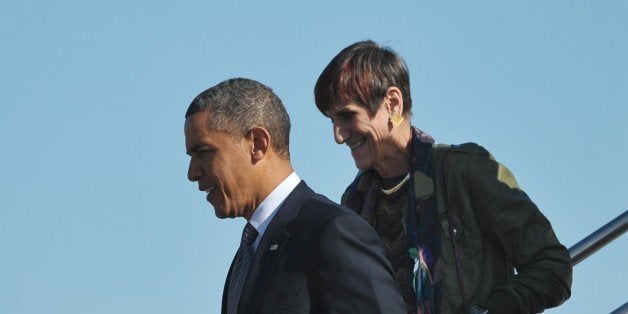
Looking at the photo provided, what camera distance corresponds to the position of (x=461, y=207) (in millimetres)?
5160

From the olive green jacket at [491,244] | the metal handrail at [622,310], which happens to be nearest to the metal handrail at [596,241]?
the metal handrail at [622,310]

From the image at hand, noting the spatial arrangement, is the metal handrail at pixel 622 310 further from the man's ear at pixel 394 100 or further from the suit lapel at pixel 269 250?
the suit lapel at pixel 269 250

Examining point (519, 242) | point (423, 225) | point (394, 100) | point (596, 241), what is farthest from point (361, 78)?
point (596, 241)

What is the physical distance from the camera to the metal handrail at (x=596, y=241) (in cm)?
581

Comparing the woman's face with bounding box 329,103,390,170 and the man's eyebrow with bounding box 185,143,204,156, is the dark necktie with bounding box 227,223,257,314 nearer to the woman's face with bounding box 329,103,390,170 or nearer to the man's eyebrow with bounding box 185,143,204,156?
the man's eyebrow with bounding box 185,143,204,156

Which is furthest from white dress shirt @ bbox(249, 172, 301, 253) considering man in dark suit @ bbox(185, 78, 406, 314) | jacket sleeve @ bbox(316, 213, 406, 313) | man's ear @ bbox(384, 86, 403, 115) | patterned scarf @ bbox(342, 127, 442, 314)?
man's ear @ bbox(384, 86, 403, 115)

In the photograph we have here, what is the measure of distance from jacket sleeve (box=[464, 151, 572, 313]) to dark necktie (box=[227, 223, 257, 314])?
2.84 ft

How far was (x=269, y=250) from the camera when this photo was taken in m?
4.50

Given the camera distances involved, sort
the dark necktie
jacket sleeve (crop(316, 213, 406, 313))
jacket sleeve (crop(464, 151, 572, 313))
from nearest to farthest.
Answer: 1. jacket sleeve (crop(316, 213, 406, 313))
2. the dark necktie
3. jacket sleeve (crop(464, 151, 572, 313))

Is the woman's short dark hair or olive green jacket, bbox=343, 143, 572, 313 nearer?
olive green jacket, bbox=343, 143, 572, 313

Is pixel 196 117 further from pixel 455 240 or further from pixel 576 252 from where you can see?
pixel 576 252

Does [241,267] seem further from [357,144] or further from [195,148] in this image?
[357,144]

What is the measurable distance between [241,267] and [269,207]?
0.22 metres

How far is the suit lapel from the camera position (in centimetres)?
442
